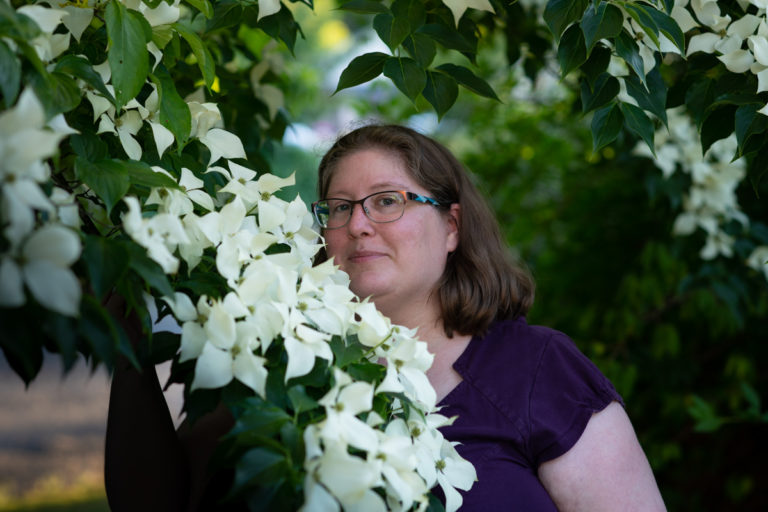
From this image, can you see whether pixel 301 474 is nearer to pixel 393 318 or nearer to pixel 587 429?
pixel 587 429

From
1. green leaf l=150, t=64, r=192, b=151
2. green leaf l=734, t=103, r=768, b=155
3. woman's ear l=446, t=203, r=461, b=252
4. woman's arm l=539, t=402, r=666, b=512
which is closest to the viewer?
green leaf l=150, t=64, r=192, b=151

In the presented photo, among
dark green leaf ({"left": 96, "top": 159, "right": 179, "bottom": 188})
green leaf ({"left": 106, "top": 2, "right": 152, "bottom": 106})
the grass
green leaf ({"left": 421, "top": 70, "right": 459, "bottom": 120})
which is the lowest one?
the grass

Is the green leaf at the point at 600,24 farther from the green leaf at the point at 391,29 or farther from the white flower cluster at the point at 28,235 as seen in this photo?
the white flower cluster at the point at 28,235

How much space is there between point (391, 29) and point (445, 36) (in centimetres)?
10

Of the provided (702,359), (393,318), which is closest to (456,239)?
(393,318)

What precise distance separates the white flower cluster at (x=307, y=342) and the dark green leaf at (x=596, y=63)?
1.67 feet

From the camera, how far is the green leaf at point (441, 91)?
120cm

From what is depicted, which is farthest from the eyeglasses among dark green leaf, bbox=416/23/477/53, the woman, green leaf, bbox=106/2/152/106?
green leaf, bbox=106/2/152/106

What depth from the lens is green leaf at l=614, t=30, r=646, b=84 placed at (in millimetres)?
1109

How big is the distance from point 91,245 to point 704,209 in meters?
2.15

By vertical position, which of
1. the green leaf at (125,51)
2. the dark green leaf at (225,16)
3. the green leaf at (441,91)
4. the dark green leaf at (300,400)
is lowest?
the dark green leaf at (300,400)

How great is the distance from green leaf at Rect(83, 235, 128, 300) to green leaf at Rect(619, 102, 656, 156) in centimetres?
82

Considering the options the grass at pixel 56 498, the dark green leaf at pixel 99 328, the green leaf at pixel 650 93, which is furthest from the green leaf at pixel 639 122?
the grass at pixel 56 498

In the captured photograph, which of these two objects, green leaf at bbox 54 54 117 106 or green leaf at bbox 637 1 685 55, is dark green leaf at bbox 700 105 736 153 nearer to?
green leaf at bbox 637 1 685 55
